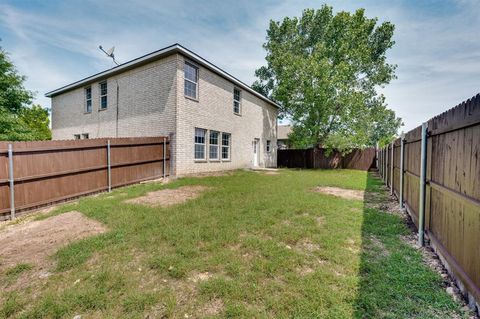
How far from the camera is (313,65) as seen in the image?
1714cm

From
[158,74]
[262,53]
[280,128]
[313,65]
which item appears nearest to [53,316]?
[158,74]

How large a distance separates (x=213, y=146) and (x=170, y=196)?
6.55 m

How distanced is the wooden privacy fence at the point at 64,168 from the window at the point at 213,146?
148 inches

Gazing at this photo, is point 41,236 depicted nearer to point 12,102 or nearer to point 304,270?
point 304,270

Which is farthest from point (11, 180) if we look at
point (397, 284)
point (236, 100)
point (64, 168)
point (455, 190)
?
point (236, 100)

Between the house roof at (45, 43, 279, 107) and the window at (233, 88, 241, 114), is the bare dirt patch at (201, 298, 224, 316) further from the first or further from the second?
the window at (233, 88, 241, 114)

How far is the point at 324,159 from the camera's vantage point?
19656mm

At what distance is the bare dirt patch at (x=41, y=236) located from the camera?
3.30 meters

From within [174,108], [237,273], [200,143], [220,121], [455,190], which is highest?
[174,108]

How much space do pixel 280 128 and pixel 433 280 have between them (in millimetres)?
38856

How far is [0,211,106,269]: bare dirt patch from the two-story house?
19.4ft

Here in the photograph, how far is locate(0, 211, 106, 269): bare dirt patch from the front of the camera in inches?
130

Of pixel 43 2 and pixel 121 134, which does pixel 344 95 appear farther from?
pixel 43 2

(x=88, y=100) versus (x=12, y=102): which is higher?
(x=12, y=102)
